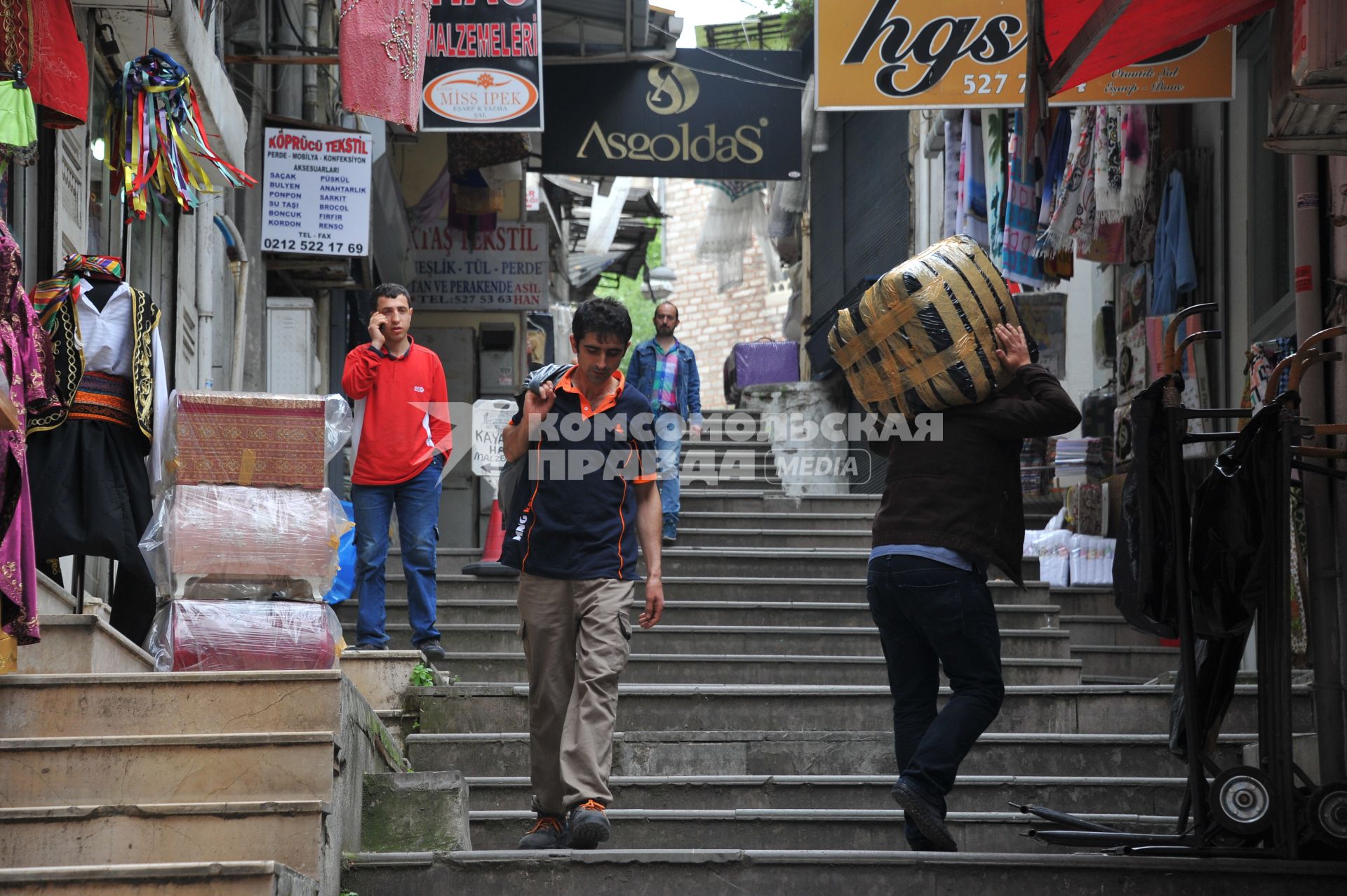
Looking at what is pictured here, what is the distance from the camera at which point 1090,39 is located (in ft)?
18.4

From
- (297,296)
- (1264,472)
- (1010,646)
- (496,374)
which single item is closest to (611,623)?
(1264,472)

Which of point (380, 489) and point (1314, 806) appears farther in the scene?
point (380, 489)

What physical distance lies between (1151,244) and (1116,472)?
4.75ft

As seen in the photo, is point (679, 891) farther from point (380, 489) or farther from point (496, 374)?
point (496, 374)

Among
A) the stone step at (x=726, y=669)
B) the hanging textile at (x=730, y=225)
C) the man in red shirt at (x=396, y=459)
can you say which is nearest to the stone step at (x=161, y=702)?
the man in red shirt at (x=396, y=459)

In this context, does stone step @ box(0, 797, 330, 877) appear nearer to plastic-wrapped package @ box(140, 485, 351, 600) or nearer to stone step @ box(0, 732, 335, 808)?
stone step @ box(0, 732, 335, 808)

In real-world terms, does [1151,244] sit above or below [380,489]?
above

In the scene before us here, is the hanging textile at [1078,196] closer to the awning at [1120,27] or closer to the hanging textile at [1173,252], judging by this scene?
the hanging textile at [1173,252]

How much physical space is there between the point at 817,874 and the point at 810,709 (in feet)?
9.18

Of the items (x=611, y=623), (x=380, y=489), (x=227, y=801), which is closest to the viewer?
(x=227, y=801)

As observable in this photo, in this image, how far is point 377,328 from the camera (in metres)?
8.12

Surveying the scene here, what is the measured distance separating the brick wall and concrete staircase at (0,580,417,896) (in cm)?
2992

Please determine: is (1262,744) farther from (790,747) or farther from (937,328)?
(790,747)

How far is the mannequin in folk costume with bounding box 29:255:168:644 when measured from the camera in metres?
6.03
